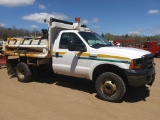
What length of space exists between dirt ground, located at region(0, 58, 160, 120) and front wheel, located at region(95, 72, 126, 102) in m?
0.18

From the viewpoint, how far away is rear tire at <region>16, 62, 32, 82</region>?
8.48 m

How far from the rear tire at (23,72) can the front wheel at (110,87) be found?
10.3ft

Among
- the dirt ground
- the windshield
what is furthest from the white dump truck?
the dirt ground

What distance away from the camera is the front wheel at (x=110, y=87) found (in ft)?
19.9

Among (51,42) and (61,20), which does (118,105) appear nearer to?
(51,42)

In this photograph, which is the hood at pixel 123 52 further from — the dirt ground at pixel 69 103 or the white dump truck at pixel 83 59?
the dirt ground at pixel 69 103

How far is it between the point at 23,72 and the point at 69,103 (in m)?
3.36

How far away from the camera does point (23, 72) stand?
8.73 m

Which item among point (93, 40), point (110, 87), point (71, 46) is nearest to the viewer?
point (110, 87)

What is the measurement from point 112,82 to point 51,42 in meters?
2.70

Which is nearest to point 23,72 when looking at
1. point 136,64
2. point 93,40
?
point 93,40

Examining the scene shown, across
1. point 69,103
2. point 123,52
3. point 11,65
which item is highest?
point 123,52

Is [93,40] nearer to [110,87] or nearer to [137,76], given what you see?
[110,87]

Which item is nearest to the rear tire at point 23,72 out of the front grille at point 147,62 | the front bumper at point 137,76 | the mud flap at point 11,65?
the mud flap at point 11,65
